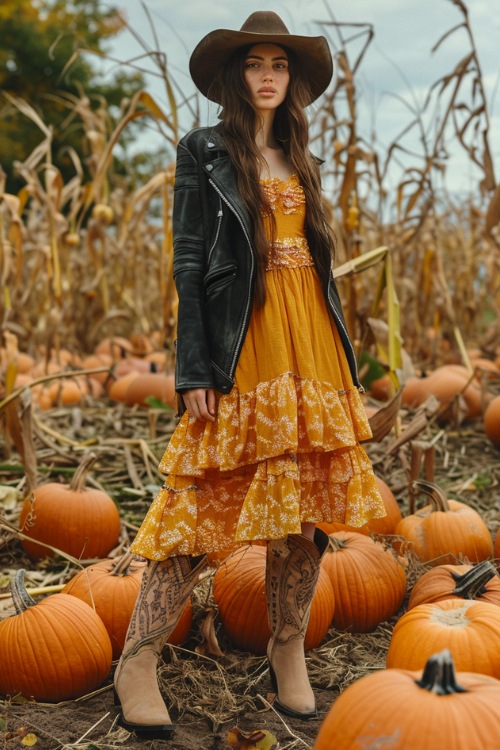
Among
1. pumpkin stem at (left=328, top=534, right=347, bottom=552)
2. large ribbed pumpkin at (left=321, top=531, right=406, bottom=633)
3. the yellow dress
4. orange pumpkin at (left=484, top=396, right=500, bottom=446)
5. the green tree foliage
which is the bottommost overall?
large ribbed pumpkin at (left=321, top=531, right=406, bottom=633)

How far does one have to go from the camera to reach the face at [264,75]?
7.00 ft

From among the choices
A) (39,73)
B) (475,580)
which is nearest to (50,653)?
(475,580)

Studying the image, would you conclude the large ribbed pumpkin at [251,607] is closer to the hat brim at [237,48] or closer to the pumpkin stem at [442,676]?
the pumpkin stem at [442,676]

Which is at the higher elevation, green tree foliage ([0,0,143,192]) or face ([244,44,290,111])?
green tree foliage ([0,0,143,192])

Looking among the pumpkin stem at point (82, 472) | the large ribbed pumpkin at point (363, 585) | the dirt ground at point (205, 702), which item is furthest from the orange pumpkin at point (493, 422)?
the pumpkin stem at point (82, 472)

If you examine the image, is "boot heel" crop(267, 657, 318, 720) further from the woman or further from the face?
the face

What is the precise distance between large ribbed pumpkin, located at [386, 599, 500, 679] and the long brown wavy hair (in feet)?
2.84

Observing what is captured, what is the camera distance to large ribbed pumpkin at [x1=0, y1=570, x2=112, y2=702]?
7.22 ft

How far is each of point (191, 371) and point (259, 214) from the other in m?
0.42

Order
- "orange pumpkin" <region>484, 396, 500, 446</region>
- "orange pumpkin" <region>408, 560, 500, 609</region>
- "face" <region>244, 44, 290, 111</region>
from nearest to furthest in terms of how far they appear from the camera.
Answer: "face" <region>244, 44, 290, 111</region> → "orange pumpkin" <region>408, 560, 500, 609</region> → "orange pumpkin" <region>484, 396, 500, 446</region>

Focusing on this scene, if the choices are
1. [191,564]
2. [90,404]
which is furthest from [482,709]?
[90,404]

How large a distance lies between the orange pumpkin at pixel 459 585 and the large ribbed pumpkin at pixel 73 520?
120 cm

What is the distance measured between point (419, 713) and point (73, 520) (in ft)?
6.19

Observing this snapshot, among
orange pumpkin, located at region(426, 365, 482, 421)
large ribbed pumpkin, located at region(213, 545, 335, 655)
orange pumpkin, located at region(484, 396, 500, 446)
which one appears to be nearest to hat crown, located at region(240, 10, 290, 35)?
large ribbed pumpkin, located at region(213, 545, 335, 655)
